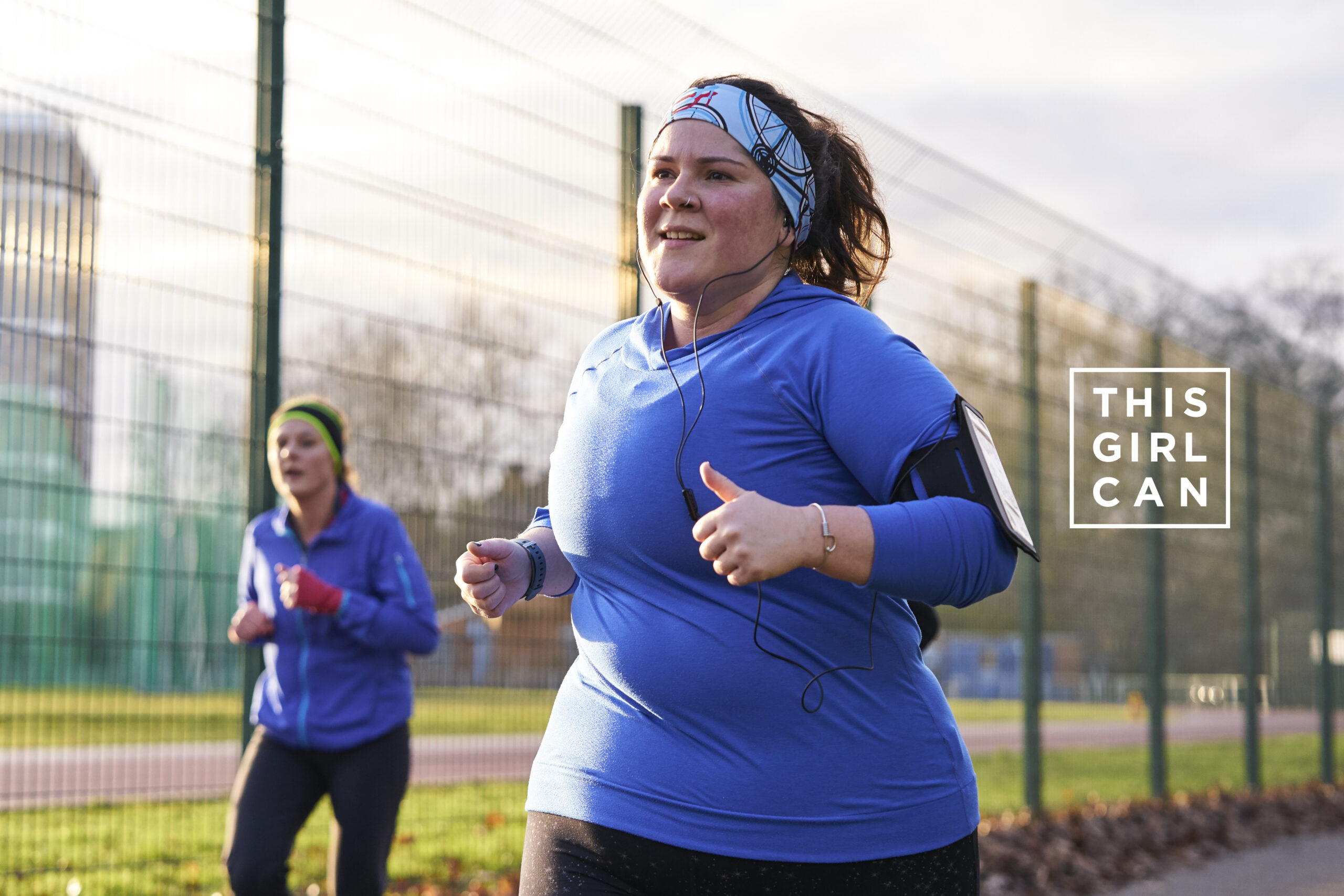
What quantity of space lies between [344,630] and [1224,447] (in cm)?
1036

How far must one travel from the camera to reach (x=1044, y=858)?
8.12 m

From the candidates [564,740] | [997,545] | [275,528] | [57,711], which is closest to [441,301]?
[275,528]

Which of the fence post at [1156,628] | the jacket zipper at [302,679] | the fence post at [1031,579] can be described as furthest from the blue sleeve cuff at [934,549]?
the fence post at [1156,628]

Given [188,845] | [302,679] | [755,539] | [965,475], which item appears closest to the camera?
[755,539]

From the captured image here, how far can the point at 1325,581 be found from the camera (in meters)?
15.4

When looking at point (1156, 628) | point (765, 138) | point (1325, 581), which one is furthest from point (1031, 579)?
point (765, 138)

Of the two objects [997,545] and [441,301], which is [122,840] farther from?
[997,545]

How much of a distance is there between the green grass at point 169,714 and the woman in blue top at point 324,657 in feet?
2.38

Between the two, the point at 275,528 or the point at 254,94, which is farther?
the point at 254,94

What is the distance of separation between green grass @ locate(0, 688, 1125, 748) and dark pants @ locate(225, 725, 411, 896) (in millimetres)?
889

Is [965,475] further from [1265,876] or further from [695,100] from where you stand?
[1265,876]

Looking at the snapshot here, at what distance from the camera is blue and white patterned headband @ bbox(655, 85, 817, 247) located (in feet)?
7.61

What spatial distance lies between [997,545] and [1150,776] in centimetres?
1053

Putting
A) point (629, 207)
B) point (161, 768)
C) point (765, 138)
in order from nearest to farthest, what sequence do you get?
point (765, 138), point (161, 768), point (629, 207)
